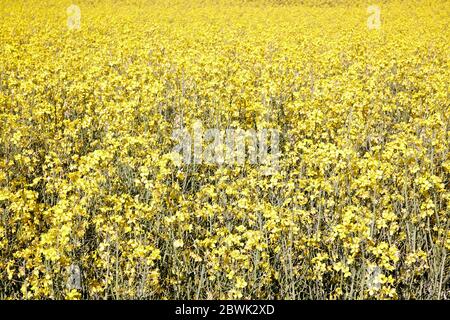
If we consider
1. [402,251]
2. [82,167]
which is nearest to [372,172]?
[402,251]

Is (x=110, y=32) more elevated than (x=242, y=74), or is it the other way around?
(x=110, y=32)

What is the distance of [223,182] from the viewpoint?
4641mm

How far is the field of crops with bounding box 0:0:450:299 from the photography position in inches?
141

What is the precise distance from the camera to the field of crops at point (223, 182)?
3.58m

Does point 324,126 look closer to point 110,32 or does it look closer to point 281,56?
point 281,56

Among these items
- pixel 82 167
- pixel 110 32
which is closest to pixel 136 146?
pixel 82 167

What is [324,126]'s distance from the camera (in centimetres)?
635

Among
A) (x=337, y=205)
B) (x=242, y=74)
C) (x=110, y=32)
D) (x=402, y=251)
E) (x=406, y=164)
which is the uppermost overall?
(x=110, y=32)

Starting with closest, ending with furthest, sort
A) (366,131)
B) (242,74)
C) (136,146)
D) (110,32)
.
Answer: (136,146)
(366,131)
(242,74)
(110,32)

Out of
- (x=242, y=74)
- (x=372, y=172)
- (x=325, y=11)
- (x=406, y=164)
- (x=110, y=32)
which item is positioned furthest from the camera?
(x=325, y=11)

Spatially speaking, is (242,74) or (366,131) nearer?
(366,131)

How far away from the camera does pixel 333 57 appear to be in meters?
9.67

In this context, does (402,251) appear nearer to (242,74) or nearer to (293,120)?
(293,120)
